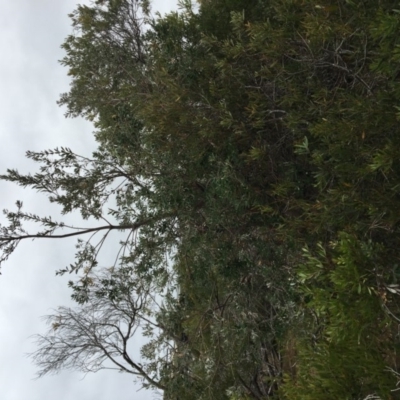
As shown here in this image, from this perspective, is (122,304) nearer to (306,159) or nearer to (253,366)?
(253,366)

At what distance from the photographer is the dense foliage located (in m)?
3.77

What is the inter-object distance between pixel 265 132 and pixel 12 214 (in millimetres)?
3556

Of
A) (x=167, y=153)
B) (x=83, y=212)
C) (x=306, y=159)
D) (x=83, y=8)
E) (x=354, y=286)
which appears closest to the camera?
(x=354, y=286)

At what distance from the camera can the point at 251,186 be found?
198 inches

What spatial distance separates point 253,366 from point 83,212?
3526 millimetres

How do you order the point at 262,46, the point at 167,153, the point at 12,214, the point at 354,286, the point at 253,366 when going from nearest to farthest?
the point at 354,286 < the point at 262,46 < the point at 167,153 < the point at 12,214 < the point at 253,366

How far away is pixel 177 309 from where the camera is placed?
6.88 m

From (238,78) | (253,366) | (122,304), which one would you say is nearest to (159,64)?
(238,78)

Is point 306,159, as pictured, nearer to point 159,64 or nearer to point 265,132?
point 265,132

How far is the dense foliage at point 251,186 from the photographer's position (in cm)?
377

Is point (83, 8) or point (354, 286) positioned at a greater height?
point (83, 8)

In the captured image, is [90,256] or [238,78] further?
[90,256]

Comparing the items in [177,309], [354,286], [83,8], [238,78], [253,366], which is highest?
[83,8]

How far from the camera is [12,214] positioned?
5.84 m
